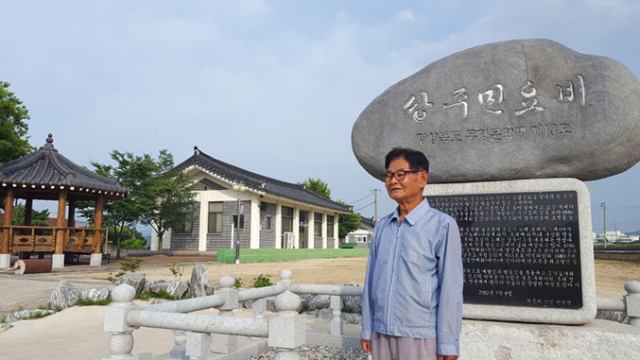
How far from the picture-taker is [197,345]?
382 cm

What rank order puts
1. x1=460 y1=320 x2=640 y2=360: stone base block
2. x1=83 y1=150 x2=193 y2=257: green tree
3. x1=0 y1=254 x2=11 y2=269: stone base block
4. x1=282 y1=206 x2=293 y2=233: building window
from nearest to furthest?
1. x1=460 y1=320 x2=640 y2=360: stone base block
2. x1=0 y1=254 x2=11 y2=269: stone base block
3. x1=83 y1=150 x2=193 y2=257: green tree
4. x1=282 y1=206 x2=293 y2=233: building window

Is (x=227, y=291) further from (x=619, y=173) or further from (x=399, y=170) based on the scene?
(x=619, y=173)

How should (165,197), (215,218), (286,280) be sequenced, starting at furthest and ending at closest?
(215,218) < (165,197) < (286,280)

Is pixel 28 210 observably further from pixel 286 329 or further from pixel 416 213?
pixel 416 213

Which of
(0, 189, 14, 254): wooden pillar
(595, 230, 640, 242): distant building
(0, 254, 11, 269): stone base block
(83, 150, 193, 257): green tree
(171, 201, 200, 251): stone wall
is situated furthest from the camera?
(595, 230, 640, 242): distant building

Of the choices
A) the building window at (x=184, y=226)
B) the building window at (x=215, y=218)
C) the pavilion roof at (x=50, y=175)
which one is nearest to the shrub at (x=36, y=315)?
Result: the pavilion roof at (x=50, y=175)

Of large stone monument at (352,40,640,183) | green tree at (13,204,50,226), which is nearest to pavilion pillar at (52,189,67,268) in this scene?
green tree at (13,204,50,226)

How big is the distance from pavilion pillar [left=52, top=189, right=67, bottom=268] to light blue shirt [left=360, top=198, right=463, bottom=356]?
16916 millimetres

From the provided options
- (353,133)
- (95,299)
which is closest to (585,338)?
(353,133)

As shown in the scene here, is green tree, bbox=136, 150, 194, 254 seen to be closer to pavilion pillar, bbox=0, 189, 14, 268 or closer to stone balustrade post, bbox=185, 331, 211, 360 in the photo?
pavilion pillar, bbox=0, 189, 14, 268

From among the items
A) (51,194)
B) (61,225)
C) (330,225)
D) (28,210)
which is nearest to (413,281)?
(61,225)

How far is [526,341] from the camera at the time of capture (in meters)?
3.73

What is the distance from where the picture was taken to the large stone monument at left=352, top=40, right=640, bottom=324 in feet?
12.6

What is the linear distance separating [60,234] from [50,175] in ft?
7.40
